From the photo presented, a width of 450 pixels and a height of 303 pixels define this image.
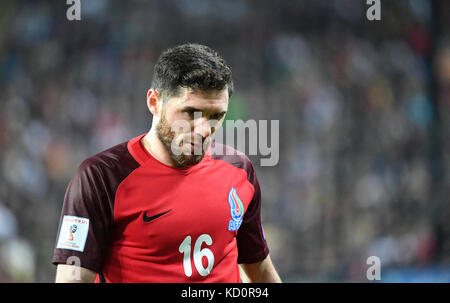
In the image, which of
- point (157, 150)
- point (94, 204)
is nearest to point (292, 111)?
point (157, 150)

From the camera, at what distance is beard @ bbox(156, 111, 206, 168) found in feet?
5.00

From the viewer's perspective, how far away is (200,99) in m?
1.47

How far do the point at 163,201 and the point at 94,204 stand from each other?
23cm

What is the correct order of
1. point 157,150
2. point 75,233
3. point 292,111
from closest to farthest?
point 75,233 → point 157,150 → point 292,111

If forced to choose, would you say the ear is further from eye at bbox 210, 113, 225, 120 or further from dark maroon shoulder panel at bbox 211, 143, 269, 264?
dark maroon shoulder panel at bbox 211, 143, 269, 264

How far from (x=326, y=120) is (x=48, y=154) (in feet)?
11.7

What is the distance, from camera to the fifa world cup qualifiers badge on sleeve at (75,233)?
4.56 ft

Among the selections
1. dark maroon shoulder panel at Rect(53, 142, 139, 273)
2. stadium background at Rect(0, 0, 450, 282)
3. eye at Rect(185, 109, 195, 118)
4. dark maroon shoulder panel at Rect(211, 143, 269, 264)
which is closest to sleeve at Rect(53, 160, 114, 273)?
dark maroon shoulder panel at Rect(53, 142, 139, 273)

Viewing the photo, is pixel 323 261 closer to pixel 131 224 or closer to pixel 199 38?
pixel 199 38

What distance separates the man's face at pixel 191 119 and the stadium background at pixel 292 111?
3.99 m

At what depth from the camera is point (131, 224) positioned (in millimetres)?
1474

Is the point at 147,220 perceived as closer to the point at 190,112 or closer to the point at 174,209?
the point at 174,209

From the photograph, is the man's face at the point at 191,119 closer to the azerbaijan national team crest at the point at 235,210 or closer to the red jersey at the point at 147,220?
the red jersey at the point at 147,220

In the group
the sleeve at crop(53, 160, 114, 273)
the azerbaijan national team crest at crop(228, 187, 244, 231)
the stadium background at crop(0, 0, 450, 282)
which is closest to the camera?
the sleeve at crop(53, 160, 114, 273)
